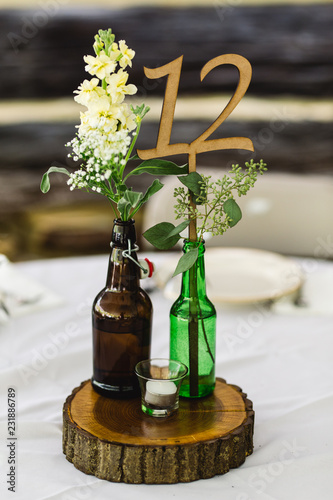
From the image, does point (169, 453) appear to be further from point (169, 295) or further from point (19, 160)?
point (19, 160)

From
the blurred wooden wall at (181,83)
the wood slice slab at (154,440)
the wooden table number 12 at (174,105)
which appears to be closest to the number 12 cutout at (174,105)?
the wooden table number 12 at (174,105)

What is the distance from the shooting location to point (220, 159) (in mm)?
3250

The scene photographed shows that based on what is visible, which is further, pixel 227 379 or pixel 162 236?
pixel 227 379

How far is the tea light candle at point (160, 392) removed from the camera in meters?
0.85

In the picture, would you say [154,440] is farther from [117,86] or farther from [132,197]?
[117,86]

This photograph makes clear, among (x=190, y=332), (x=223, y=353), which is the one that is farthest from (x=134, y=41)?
(x=190, y=332)

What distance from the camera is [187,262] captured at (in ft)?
2.77

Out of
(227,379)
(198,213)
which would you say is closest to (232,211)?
(198,213)

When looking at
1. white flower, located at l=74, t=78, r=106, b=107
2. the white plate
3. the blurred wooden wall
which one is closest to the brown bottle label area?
white flower, located at l=74, t=78, r=106, b=107

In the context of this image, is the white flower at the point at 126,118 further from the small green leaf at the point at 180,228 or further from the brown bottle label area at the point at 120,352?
the brown bottle label area at the point at 120,352

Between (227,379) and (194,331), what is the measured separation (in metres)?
0.24

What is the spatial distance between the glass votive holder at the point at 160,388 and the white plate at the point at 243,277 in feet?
1.51

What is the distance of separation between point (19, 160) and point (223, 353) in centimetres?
237

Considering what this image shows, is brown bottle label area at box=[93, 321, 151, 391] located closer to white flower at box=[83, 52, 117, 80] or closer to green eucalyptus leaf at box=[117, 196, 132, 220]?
green eucalyptus leaf at box=[117, 196, 132, 220]
